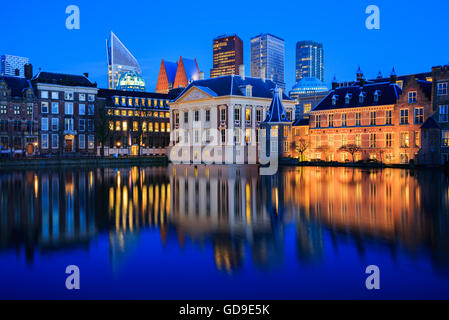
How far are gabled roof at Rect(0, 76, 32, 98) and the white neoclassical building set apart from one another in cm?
3073

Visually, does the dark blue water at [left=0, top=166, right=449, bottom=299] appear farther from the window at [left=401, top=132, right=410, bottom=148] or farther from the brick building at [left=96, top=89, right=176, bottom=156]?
the brick building at [left=96, top=89, right=176, bottom=156]

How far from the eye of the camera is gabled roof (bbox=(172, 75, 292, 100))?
266ft

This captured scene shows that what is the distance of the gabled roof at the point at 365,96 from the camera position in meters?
66.2

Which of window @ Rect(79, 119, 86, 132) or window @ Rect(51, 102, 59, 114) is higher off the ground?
window @ Rect(51, 102, 59, 114)

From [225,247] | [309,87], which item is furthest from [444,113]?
[309,87]

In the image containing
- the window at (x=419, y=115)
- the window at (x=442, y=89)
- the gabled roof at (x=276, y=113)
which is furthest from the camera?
the gabled roof at (x=276, y=113)

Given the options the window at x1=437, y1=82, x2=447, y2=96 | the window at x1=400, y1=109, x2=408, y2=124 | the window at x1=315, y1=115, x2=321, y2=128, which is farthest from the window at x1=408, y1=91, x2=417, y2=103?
the window at x1=315, y1=115, x2=321, y2=128

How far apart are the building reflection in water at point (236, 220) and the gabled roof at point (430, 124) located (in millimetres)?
33029

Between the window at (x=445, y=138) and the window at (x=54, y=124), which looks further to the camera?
the window at (x=54, y=124)

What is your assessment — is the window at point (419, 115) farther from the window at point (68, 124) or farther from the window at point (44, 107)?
the window at point (44, 107)

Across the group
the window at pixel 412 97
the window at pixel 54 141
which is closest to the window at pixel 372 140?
the window at pixel 412 97

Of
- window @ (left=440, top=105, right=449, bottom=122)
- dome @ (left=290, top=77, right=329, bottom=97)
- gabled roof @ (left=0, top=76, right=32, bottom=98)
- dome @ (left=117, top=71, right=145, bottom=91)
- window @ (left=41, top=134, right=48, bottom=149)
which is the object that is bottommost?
window @ (left=41, top=134, right=48, bottom=149)

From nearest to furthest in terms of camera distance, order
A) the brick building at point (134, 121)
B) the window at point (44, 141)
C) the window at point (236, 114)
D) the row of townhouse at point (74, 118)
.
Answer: the window at point (236, 114) → the row of townhouse at point (74, 118) → the window at point (44, 141) → the brick building at point (134, 121)
